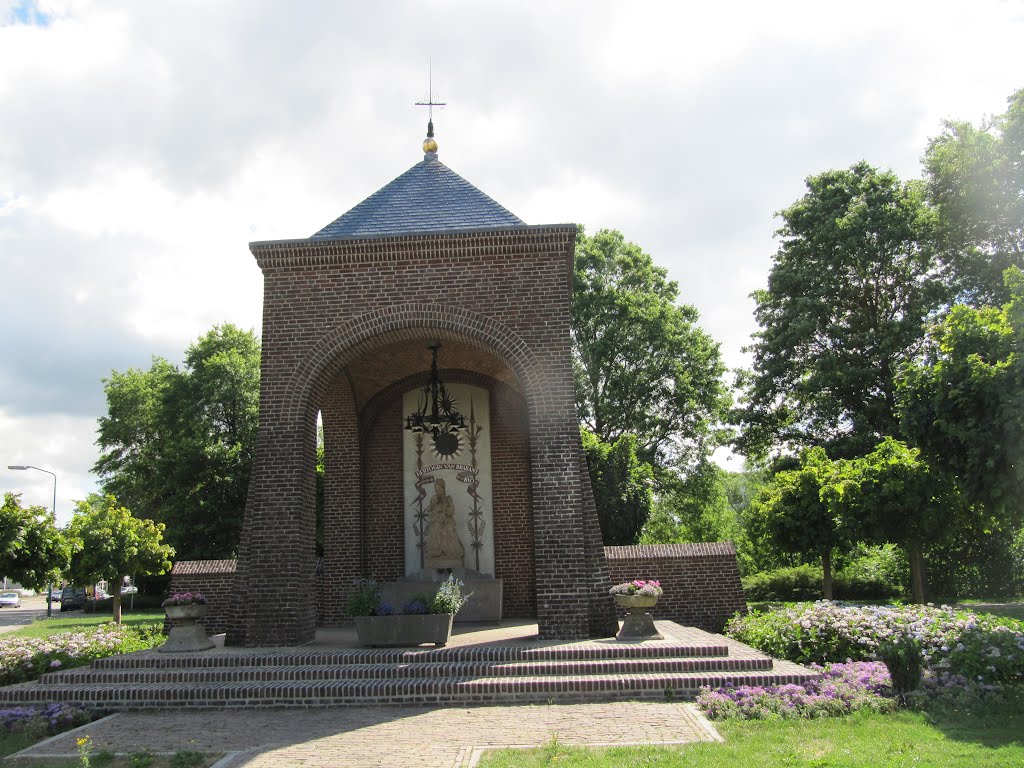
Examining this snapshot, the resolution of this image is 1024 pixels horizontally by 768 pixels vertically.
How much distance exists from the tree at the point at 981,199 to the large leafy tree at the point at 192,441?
927 inches

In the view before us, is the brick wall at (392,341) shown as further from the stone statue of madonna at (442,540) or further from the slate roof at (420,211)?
the stone statue of madonna at (442,540)

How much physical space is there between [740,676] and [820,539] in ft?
34.6

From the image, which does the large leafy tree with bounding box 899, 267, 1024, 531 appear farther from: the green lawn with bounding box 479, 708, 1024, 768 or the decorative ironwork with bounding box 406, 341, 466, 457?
the decorative ironwork with bounding box 406, 341, 466, 457

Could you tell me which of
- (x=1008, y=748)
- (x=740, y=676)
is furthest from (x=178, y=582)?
(x=1008, y=748)

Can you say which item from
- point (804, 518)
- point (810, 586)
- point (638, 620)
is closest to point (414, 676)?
point (638, 620)

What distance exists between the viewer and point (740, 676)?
340 inches

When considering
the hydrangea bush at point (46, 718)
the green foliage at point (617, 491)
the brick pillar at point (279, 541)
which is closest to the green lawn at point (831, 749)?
the hydrangea bush at point (46, 718)

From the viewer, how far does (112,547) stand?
19.2 metres

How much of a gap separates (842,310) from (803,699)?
64.9 feet

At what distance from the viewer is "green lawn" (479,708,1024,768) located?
5.96 meters

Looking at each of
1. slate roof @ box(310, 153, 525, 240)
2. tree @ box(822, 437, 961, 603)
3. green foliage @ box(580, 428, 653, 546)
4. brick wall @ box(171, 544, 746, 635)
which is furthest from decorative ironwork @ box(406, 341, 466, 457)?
green foliage @ box(580, 428, 653, 546)

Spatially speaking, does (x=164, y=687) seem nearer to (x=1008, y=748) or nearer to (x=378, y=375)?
(x=378, y=375)

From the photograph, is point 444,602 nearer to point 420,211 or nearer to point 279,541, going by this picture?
point 279,541

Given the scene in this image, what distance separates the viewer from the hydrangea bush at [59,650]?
36.3 ft
